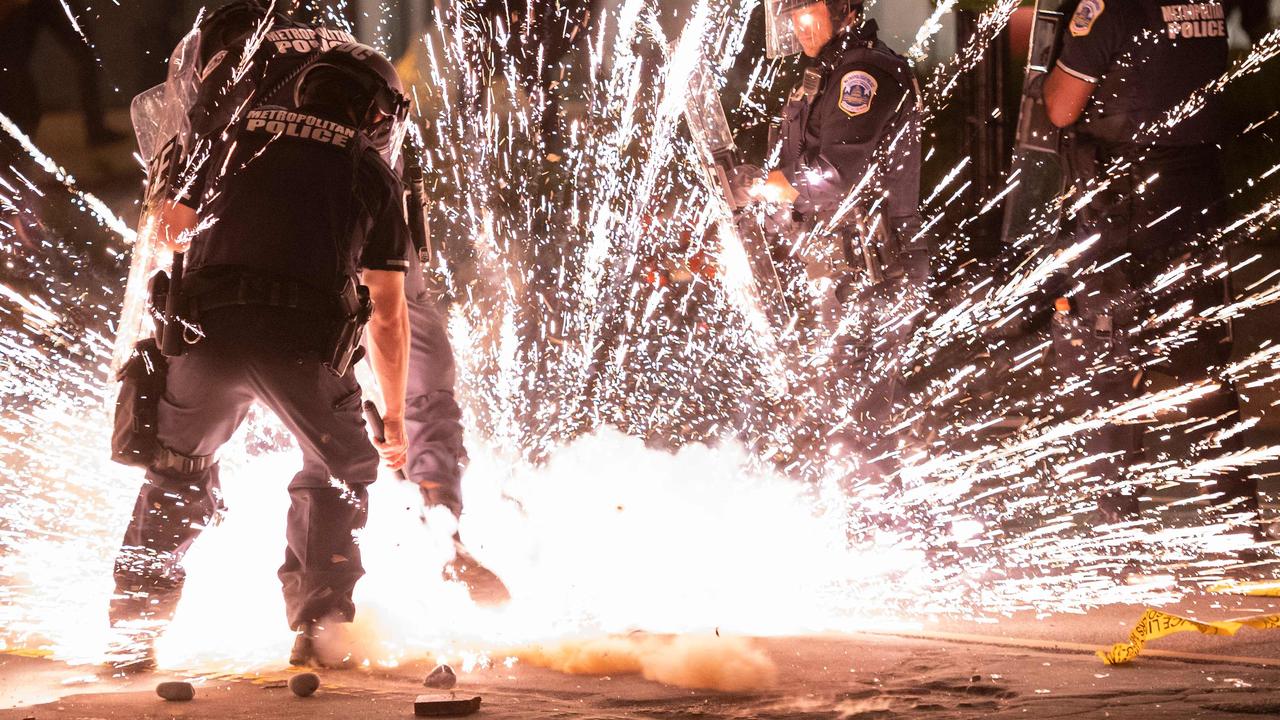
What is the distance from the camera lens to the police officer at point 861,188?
530cm

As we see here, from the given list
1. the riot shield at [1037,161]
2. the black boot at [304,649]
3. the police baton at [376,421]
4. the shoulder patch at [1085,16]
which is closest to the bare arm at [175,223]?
the police baton at [376,421]

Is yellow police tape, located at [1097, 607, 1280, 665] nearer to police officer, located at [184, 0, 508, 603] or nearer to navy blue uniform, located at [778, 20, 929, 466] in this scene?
navy blue uniform, located at [778, 20, 929, 466]

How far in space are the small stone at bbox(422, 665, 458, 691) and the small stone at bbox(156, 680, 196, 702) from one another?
0.57 metres

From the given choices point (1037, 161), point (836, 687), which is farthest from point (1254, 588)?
point (1037, 161)

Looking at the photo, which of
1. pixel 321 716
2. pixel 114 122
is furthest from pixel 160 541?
pixel 114 122

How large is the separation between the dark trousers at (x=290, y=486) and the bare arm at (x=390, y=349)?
0.21 m

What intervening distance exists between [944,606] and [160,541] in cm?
254

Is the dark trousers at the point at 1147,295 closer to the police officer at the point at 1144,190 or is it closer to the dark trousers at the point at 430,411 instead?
the police officer at the point at 1144,190

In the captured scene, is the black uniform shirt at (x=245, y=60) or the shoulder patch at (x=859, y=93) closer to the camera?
the black uniform shirt at (x=245, y=60)

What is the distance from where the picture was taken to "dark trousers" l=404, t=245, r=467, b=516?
182 inches

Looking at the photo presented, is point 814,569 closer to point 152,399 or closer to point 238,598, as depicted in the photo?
point 238,598

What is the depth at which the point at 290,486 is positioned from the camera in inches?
145

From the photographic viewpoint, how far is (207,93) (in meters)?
3.97

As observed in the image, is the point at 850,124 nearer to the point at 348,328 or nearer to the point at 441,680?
the point at 348,328
